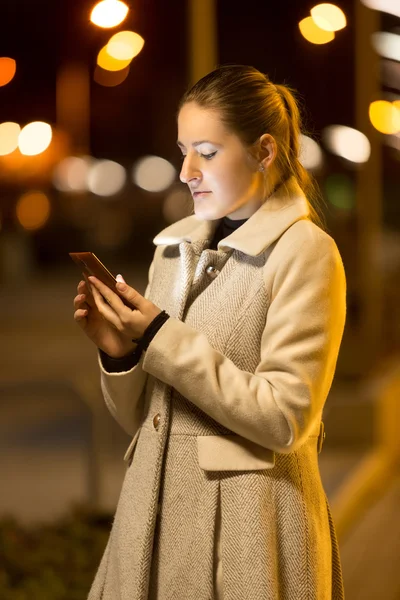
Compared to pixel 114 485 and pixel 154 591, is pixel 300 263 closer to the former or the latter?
pixel 154 591

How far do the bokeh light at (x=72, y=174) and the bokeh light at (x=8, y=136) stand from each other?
168ft

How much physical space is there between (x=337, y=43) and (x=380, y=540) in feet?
18.6

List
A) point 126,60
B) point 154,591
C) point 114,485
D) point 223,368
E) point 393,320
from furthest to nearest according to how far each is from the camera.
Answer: point 393,320
point 114,485
point 126,60
point 154,591
point 223,368

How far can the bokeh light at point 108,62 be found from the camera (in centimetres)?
418

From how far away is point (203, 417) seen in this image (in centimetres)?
256

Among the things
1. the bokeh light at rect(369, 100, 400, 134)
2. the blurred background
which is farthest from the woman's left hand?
the bokeh light at rect(369, 100, 400, 134)

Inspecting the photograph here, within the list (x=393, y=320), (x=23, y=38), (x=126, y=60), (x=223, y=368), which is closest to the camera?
(x=223, y=368)

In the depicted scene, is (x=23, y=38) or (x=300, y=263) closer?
(x=300, y=263)

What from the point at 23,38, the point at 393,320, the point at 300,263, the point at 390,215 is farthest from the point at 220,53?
the point at 390,215

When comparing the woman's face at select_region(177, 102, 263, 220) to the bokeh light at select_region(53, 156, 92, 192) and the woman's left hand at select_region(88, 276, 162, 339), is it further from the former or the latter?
the bokeh light at select_region(53, 156, 92, 192)

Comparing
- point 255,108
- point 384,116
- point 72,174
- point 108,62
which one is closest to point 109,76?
point 108,62

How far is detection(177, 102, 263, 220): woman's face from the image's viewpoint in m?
2.55

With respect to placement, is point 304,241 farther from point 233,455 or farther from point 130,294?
point 233,455

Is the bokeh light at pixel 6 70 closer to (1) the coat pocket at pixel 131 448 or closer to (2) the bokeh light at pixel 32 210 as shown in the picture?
(1) the coat pocket at pixel 131 448
